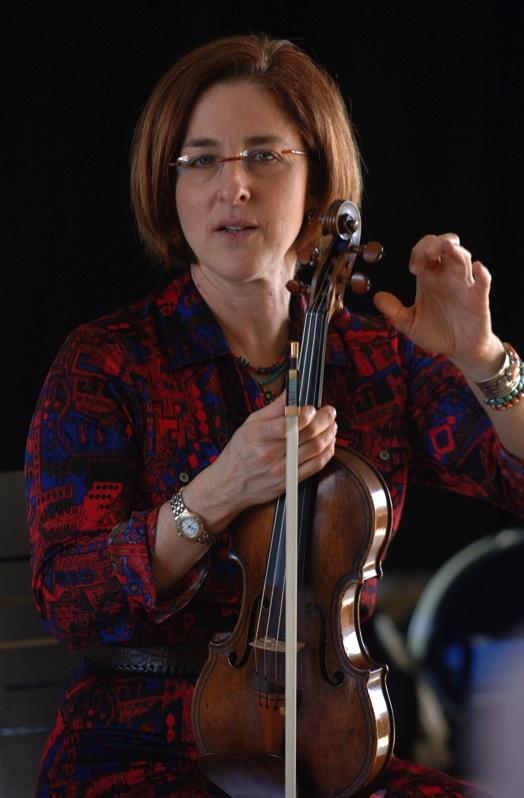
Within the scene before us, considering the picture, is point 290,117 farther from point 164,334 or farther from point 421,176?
point 421,176

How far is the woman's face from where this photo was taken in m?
1.50

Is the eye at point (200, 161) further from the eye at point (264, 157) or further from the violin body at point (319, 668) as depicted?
the violin body at point (319, 668)

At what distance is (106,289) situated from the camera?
2.15 meters

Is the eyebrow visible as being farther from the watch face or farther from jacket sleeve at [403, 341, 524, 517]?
the watch face

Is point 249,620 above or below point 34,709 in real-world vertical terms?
above

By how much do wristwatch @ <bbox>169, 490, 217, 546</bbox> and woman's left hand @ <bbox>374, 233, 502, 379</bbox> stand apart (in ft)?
1.14

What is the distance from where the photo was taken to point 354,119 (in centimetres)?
231

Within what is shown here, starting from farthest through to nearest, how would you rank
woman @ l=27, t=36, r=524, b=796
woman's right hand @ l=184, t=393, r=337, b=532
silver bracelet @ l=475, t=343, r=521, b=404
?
silver bracelet @ l=475, t=343, r=521, b=404, woman @ l=27, t=36, r=524, b=796, woman's right hand @ l=184, t=393, r=337, b=532

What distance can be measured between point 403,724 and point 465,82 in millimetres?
1268

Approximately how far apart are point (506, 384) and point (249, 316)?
0.37 meters

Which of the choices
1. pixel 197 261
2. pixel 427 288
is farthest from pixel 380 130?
pixel 427 288

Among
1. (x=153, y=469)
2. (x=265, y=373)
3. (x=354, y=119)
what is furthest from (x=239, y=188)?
(x=354, y=119)

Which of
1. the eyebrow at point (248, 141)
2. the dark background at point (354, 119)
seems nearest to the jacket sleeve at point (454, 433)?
the eyebrow at point (248, 141)

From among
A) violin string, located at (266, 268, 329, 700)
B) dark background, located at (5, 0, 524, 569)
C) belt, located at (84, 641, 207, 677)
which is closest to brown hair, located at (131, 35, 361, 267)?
violin string, located at (266, 268, 329, 700)
